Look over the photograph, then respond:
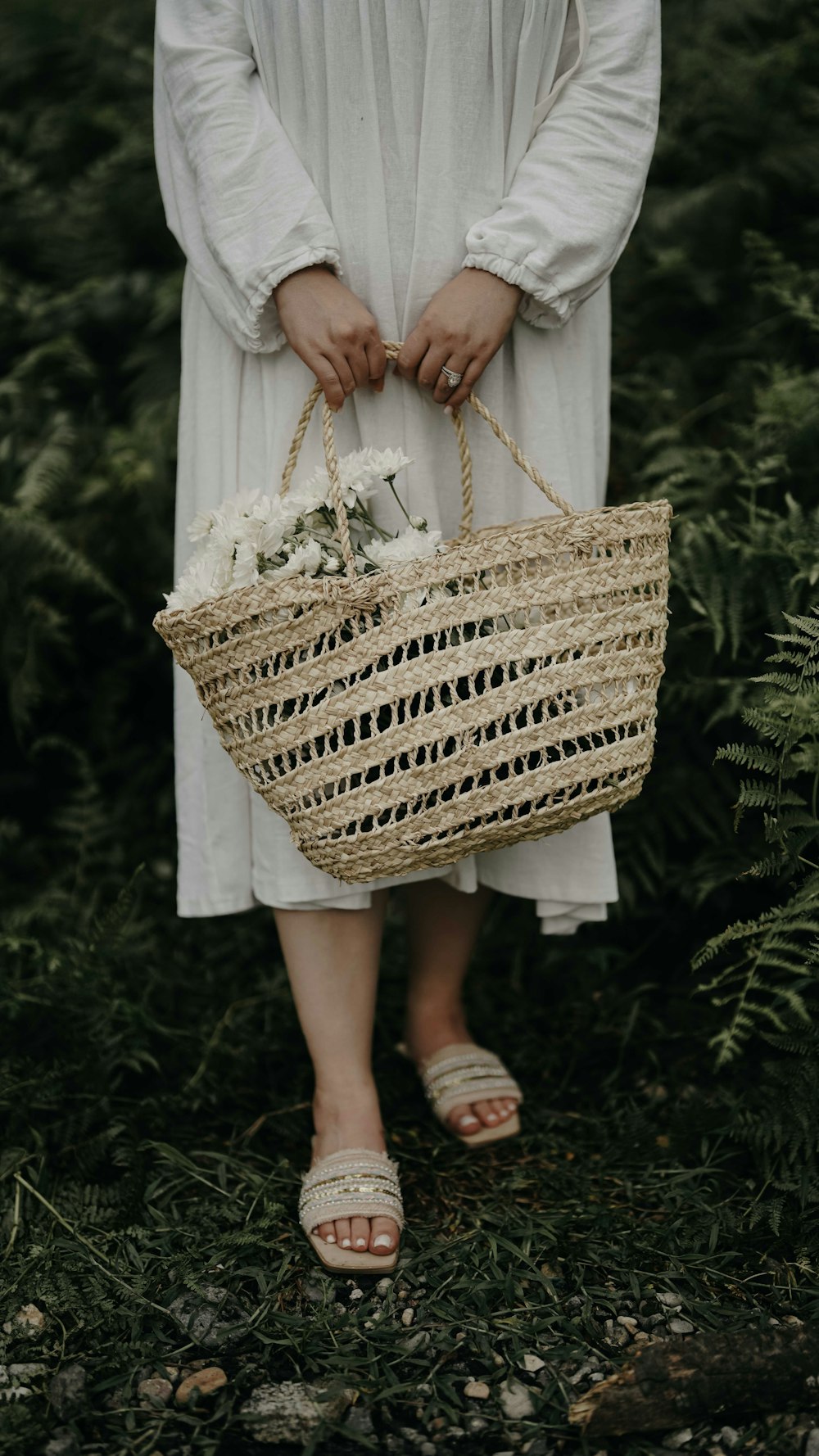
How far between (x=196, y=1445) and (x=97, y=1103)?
68 cm

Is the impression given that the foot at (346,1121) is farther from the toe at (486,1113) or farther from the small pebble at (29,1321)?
the small pebble at (29,1321)

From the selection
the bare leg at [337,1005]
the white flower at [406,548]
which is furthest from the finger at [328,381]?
the bare leg at [337,1005]

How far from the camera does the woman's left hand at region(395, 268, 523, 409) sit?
4.95 ft

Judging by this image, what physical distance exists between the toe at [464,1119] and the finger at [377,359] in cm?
113

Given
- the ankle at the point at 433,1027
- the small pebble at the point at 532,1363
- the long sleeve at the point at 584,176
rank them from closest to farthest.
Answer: the small pebble at the point at 532,1363 → the long sleeve at the point at 584,176 → the ankle at the point at 433,1027

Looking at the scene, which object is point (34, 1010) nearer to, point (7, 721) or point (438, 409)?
point (7, 721)

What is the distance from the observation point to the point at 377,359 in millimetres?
1529

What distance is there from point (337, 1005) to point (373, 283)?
102cm

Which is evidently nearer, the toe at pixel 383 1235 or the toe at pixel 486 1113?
the toe at pixel 383 1235

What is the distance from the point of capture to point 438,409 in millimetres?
1646

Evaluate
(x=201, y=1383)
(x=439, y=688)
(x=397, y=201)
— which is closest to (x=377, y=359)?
(x=397, y=201)

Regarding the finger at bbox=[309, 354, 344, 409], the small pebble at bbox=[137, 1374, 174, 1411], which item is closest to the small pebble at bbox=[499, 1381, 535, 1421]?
the small pebble at bbox=[137, 1374, 174, 1411]

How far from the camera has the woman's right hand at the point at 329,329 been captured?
1491 mm

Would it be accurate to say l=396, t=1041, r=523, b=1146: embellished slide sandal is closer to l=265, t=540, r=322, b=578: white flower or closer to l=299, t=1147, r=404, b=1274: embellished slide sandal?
l=299, t=1147, r=404, b=1274: embellished slide sandal
